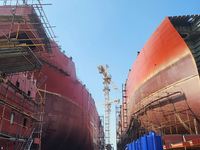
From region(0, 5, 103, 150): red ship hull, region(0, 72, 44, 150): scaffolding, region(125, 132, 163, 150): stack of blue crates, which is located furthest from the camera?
region(0, 5, 103, 150): red ship hull

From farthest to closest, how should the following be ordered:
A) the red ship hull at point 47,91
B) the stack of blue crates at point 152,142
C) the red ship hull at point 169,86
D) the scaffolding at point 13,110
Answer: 1. the red ship hull at point 169,86
2. the red ship hull at point 47,91
3. the scaffolding at point 13,110
4. the stack of blue crates at point 152,142

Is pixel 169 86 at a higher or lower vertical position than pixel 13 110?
higher

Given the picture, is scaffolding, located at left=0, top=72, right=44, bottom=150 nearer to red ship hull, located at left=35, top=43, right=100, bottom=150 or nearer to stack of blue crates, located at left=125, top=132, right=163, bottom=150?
red ship hull, located at left=35, top=43, right=100, bottom=150

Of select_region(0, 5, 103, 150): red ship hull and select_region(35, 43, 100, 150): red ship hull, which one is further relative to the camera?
select_region(35, 43, 100, 150): red ship hull

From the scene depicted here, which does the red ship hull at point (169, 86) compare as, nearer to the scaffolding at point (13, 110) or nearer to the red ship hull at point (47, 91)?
the red ship hull at point (47, 91)

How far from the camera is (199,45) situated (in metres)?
11.9

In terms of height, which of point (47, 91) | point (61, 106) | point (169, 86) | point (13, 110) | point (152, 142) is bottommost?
point (152, 142)

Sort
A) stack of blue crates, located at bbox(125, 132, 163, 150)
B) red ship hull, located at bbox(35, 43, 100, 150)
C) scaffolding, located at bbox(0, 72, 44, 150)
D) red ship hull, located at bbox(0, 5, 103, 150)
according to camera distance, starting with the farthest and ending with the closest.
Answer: red ship hull, located at bbox(35, 43, 100, 150)
red ship hull, located at bbox(0, 5, 103, 150)
scaffolding, located at bbox(0, 72, 44, 150)
stack of blue crates, located at bbox(125, 132, 163, 150)

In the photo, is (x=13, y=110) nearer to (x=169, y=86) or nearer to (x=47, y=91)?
(x=47, y=91)

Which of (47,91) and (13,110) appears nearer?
(13,110)

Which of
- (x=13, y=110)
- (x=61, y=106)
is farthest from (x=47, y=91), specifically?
(x=13, y=110)

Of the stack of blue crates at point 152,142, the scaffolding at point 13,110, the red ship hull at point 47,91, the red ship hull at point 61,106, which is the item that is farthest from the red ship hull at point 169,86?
the scaffolding at point 13,110

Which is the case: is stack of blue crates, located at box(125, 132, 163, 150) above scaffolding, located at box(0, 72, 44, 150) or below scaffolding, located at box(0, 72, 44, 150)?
below

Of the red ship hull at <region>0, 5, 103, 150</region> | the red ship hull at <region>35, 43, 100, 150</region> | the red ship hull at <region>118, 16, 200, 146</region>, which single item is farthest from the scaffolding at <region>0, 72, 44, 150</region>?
the red ship hull at <region>118, 16, 200, 146</region>
